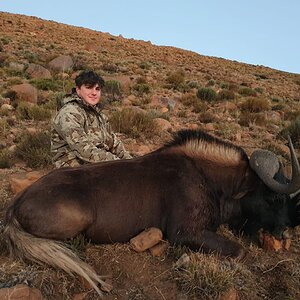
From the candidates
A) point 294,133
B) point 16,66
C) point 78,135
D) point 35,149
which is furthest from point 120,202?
point 16,66

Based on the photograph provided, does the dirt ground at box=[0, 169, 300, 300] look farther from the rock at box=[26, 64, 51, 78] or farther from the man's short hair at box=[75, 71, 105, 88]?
the rock at box=[26, 64, 51, 78]

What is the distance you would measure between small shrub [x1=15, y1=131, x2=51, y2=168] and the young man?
176cm

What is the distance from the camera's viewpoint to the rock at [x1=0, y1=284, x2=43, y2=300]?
9.86 feet

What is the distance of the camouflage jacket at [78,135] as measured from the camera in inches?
198

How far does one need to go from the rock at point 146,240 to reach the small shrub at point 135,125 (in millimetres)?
5222

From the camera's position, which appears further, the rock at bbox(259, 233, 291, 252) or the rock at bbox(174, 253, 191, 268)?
the rock at bbox(259, 233, 291, 252)

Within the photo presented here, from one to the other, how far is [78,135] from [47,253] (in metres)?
1.88

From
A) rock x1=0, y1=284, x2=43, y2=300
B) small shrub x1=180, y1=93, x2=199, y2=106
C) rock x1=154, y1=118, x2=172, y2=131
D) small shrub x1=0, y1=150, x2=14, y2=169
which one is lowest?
small shrub x1=0, y1=150, x2=14, y2=169

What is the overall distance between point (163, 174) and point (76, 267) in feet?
4.28

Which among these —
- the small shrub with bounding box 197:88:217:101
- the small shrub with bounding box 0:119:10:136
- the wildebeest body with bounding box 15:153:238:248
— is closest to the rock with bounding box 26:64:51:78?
the small shrub with bounding box 197:88:217:101

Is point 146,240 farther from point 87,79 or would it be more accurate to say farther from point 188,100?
point 188,100

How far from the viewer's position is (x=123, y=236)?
4043 millimetres

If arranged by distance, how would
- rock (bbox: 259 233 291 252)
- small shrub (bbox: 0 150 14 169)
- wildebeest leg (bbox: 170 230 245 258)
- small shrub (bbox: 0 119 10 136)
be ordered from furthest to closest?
small shrub (bbox: 0 119 10 136)
small shrub (bbox: 0 150 14 169)
rock (bbox: 259 233 291 252)
wildebeest leg (bbox: 170 230 245 258)

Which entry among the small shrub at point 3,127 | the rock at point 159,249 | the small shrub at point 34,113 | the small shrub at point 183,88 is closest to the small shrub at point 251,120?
the small shrub at point 34,113
